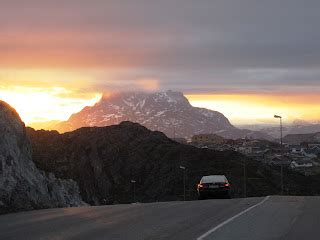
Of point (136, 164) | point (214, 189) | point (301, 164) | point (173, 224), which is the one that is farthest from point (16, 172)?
point (301, 164)

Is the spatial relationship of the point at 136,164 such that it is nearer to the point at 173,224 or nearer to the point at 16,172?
the point at 16,172

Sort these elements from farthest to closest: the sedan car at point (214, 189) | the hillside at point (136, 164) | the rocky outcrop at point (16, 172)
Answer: the hillside at point (136, 164), the sedan car at point (214, 189), the rocky outcrop at point (16, 172)

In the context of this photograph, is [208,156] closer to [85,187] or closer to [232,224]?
[85,187]

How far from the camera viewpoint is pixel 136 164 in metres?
121

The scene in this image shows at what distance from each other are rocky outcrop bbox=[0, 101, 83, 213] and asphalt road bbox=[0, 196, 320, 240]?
4663 millimetres

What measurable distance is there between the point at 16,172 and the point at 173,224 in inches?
473

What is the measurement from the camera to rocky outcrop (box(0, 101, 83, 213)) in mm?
22547

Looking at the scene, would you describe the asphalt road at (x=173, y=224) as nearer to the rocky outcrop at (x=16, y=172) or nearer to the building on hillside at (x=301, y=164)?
the rocky outcrop at (x=16, y=172)

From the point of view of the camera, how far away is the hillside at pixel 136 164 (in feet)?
340

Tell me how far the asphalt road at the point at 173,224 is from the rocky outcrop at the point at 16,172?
184 inches

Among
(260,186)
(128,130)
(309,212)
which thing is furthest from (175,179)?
(309,212)

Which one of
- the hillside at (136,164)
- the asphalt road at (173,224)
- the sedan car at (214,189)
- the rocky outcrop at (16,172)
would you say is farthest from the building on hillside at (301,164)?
the asphalt road at (173,224)

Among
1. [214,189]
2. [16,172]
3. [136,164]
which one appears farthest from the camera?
[136,164]

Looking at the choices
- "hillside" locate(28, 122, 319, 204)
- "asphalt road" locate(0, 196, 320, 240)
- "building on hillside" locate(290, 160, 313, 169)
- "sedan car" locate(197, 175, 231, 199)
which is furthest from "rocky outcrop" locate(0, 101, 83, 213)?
"building on hillside" locate(290, 160, 313, 169)
